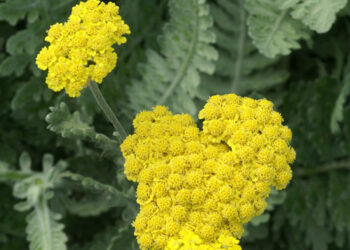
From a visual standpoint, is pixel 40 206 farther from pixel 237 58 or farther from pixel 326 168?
pixel 326 168

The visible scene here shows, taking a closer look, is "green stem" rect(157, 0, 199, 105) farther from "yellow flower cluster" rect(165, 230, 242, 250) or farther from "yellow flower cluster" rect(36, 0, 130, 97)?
"yellow flower cluster" rect(165, 230, 242, 250)

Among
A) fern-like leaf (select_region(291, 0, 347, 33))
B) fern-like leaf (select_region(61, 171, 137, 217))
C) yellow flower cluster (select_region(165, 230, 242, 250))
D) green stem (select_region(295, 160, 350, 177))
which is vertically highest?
fern-like leaf (select_region(291, 0, 347, 33))

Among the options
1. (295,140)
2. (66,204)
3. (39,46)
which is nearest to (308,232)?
(295,140)

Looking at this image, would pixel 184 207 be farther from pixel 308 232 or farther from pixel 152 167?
pixel 308 232

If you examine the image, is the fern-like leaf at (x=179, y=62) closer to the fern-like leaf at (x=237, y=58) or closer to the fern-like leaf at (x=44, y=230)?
the fern-like leaf at (x=237, y=58)

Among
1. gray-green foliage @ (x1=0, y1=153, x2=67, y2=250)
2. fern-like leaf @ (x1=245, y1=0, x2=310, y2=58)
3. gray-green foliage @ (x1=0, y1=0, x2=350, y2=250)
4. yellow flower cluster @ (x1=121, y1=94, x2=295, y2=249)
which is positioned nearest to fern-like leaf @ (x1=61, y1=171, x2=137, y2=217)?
gray-green foliage @ (x1=0, y1=0, x2=350, y2=250)

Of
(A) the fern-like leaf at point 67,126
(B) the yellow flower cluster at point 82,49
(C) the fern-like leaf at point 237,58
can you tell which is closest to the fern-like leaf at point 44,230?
(A) the fern-like leaf at point 67,126

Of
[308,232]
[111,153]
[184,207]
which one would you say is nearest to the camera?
[184,207]
